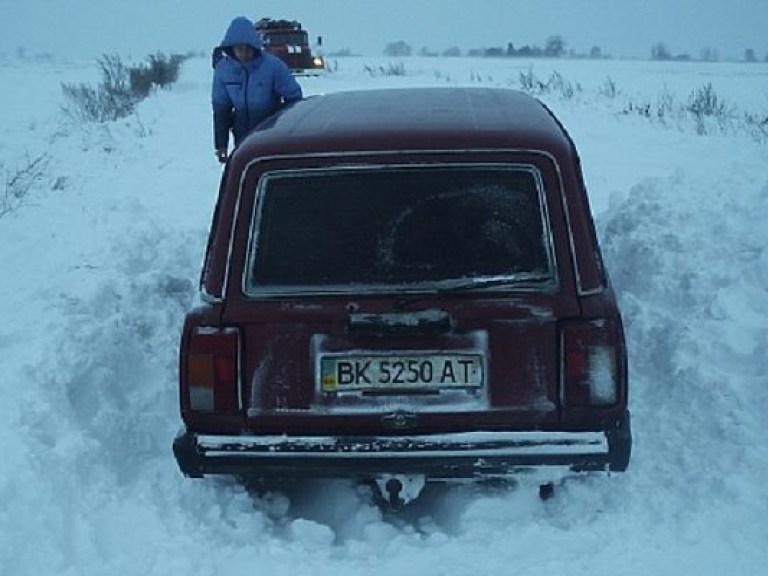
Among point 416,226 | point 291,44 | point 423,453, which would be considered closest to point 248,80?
point 416,226

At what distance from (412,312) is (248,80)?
3.95 meters

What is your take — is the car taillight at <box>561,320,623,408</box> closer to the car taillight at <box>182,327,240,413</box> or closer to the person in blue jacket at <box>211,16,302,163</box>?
the car taillight at <box>182,327,240,413</box>

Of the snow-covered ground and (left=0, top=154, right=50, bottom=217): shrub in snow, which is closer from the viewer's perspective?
the snow-covered ground

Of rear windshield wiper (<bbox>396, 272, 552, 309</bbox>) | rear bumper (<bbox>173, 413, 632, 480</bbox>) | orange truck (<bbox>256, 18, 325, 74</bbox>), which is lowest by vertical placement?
orange truck (<bbox>256, 18, 325, 74</bbox>)

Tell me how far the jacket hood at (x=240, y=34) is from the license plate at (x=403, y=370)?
382 centimetres

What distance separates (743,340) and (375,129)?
2468 millimetres

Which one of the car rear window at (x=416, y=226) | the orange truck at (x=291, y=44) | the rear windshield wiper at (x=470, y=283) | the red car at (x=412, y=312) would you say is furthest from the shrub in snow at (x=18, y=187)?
the orange truck at (x=291, y=44)

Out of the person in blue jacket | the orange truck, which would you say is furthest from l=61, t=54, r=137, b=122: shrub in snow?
the person in blue jacket

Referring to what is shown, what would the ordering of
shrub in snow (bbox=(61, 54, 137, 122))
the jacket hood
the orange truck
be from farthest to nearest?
1. the orange truck
2. shrub in snow (bbox=(61, 54, 137, 122))
3. the jacket hood

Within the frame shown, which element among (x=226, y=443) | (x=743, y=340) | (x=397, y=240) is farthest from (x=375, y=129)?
(x=743, y=340)

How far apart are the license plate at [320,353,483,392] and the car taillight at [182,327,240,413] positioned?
354mm

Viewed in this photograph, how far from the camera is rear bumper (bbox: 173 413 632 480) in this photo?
3.19 m

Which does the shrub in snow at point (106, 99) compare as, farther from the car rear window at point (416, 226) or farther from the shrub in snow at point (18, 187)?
the car rear window at point (416, 226)

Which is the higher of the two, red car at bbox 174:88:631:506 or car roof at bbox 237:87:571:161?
car roof at bbox 237:87:571:161
